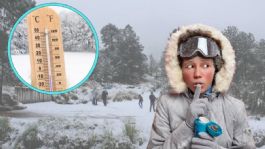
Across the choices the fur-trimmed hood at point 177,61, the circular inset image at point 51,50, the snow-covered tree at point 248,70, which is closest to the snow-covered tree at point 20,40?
the circular inset image at point 51,50

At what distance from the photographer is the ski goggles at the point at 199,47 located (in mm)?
1346

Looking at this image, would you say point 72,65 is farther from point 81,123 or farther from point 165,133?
point 165,133

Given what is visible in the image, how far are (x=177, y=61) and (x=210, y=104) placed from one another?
0.54 feet

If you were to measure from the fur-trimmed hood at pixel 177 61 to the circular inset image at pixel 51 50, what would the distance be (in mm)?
2076

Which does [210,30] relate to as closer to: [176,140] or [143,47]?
[176,140]

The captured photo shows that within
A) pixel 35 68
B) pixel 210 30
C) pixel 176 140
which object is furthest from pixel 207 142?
pixel 35 68

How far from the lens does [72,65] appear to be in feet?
11.1

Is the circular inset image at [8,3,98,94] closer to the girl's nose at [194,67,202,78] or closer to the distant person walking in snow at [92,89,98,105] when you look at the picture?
the distant person walking in snow at [92,89,98,105]

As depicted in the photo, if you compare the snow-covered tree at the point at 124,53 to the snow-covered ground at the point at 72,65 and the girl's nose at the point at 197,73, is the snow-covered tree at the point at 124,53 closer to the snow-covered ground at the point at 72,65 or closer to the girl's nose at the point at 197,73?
the snow-covered ground at the point at 72,65

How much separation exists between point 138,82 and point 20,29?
0.99 metres

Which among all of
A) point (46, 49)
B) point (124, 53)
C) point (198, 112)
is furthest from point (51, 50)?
point (198, 112)

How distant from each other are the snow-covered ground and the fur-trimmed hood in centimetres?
208

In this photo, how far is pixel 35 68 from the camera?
11.2ft

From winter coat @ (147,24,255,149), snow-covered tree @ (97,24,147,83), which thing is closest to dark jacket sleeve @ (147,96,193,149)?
winter coat @ (147,24,255,149)
